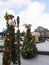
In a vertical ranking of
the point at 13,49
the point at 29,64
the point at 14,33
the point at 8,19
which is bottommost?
the point at 29,64

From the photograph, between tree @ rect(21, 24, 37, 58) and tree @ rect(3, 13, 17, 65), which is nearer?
tree @ rect(3, 13, 17, 65)

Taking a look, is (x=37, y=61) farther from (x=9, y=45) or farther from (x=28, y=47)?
(x=9, y=45)

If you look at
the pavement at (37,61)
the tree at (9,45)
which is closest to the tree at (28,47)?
the pavement at (37,61)

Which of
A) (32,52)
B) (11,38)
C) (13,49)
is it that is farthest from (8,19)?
(32,52)

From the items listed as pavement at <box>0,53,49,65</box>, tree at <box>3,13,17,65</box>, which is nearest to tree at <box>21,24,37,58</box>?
pavement at <box>0,53,49,65</box>

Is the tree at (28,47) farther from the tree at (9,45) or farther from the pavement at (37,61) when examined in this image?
the tree at (9,45)

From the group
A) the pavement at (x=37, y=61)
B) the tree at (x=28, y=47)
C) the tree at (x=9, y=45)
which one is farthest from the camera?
the tree at (x=28, y=47)

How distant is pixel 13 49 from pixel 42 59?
1.76m

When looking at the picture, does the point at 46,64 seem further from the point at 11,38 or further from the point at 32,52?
the point at 11,38

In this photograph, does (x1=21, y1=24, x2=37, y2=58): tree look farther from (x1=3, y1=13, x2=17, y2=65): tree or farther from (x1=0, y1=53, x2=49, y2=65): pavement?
(x1=3, y1=13, x2=17, y2=65): tree

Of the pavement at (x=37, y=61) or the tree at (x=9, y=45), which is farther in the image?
the pavement at (x=37, y=61)

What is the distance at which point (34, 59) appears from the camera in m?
10.3

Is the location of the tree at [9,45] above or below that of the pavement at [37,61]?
above

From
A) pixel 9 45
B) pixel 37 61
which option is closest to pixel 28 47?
pixel 37 61
